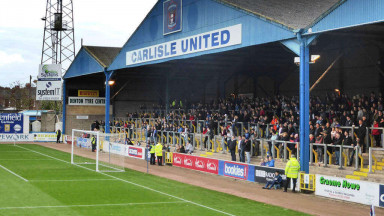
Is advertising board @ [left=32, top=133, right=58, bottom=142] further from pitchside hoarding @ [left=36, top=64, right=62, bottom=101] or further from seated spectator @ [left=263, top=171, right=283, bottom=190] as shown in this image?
seated spectator @ [left=263, top=171, right=283, bottom=190]

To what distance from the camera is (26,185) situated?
24484 millimetres

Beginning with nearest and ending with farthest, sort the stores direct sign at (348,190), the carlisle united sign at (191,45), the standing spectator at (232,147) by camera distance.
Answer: the stores direct sign at (348,190) → the carlisle united sign at (191,45) → the standing spectator at (232,147)

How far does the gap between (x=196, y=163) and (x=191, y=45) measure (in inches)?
314

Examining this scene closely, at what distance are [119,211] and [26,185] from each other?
8528mm

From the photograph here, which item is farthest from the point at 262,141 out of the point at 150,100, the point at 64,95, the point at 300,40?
the point at 64,95

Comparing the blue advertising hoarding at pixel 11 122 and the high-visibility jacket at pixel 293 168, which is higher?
the blue advertising hoarding at pixel 11 122

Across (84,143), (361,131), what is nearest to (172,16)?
(361,131)

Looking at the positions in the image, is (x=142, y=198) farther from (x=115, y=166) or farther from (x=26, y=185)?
(x=115, y=166)

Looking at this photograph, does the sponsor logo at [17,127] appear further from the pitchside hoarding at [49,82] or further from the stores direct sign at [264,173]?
the stores direct sign at [264,173]

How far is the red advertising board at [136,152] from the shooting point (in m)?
39.1

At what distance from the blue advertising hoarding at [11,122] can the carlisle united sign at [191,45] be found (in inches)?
955

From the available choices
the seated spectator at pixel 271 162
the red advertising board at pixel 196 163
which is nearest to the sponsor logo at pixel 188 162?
the red advertising board at pixel 196 163

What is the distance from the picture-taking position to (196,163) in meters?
31.6

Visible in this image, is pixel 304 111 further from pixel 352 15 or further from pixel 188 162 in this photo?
pixel 188 162
